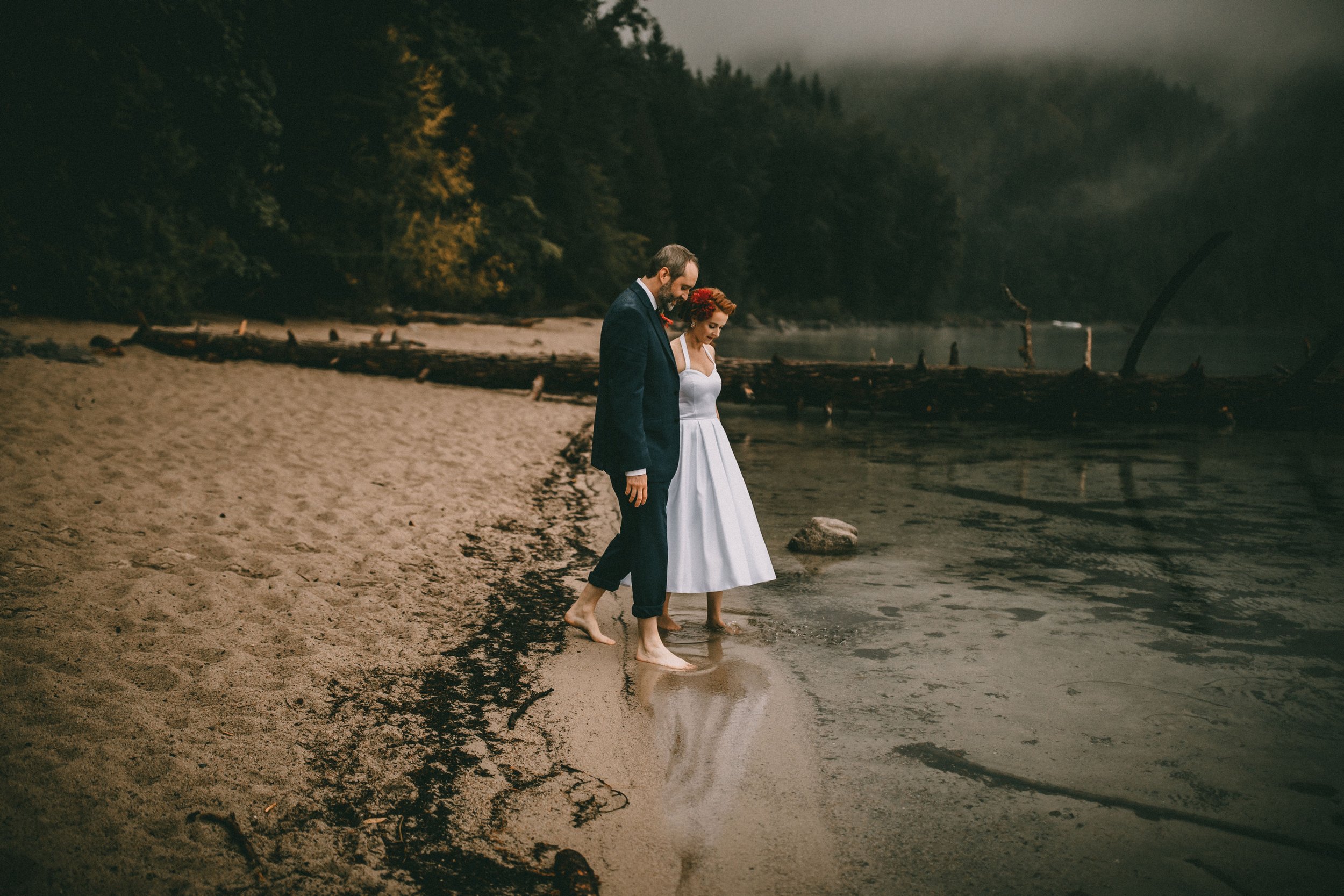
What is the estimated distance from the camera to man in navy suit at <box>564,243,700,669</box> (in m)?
4.41

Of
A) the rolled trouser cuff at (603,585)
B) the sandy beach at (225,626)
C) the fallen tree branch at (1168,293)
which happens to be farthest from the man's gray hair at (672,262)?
the fallen tree branch at (1168,293)

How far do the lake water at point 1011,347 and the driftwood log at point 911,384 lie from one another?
277 centimetres

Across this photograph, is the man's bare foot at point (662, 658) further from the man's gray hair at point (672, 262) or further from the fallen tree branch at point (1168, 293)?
the fallen tree branch at point (1168, 293)

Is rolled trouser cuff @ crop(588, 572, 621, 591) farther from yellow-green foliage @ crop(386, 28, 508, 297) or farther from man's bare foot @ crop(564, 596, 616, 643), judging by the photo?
yellow-green foliage @ crop(386, 28, 508, 297)

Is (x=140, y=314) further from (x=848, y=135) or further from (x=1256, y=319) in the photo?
(x=1256, y=319)

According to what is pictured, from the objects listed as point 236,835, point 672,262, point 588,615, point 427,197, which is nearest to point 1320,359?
point 672,262

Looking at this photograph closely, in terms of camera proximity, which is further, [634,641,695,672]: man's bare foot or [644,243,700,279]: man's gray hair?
[634,641,695,672]: man's bare foot

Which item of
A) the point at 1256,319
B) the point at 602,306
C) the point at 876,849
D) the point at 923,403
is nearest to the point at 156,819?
the point at 876,849

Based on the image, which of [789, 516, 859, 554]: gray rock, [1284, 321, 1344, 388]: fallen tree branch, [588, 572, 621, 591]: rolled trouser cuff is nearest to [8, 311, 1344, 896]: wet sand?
[789, 516, 859, 554]: gray rock

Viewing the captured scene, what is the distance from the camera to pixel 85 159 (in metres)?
19.4

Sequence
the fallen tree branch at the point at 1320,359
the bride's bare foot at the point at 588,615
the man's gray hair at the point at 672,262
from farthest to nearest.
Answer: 1. the fallen tree branch at the point at 1320,359
2. the bride's bare foot at the point at 588,615
3. the man's gray hair at the point at 672,262

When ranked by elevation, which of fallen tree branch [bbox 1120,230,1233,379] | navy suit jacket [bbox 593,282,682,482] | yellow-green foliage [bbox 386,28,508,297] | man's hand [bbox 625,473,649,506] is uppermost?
yellow-green foliage [bbox 386,28,508,297]

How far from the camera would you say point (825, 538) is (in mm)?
7398

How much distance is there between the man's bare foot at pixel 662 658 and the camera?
4738mm
